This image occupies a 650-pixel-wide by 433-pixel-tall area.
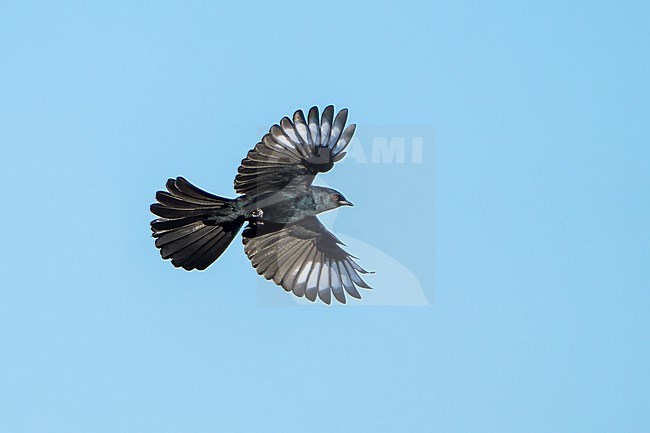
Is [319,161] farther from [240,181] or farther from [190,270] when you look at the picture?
[190,270]

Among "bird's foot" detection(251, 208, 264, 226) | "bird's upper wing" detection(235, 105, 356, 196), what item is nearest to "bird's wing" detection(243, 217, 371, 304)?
"bird's foot" detection(251, 208, 264, 226)

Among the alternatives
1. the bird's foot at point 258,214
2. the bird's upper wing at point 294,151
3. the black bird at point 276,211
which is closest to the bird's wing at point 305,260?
the black bird at point 276,211

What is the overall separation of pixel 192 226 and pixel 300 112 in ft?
8.02

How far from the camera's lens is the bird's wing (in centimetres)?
2203

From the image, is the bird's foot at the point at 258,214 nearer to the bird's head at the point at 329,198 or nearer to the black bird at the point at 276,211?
the black bird at the point at 276,211

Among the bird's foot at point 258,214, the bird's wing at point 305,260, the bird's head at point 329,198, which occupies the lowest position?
the bird's wing at point 305,260

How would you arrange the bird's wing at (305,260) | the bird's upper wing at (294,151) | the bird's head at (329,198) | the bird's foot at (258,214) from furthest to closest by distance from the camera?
the bird's wing at (305,260) < the bird's foot at (258,214) < the bird's head at (329,198) < the bird's upper wing at (294,151)

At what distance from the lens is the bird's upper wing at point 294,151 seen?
808 inches

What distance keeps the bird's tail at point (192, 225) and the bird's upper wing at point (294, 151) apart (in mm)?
508

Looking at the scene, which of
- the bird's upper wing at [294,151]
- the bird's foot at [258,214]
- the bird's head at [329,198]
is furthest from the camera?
the bird's foot at [258,214]

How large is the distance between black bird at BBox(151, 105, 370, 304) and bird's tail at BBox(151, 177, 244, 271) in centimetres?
1

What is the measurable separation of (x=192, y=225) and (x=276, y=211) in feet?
4.25

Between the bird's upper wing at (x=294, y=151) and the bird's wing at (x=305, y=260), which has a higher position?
the bird's upper wing at (x=294, y=151)

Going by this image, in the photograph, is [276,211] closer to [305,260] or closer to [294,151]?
[294,151]
